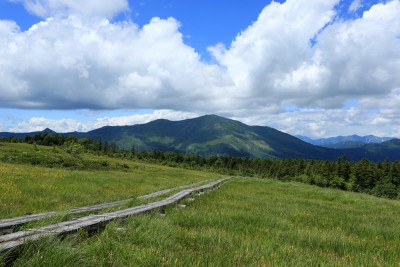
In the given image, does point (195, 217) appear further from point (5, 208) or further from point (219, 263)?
point (5, 208)

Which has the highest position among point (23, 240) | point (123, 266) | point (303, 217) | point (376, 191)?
point (23, 240)

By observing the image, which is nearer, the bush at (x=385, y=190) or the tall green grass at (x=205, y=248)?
the tall green grass at (x=205, y=248)

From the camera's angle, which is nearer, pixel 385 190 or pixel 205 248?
pixel 205 248

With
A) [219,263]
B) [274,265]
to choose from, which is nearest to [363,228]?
[274,265]

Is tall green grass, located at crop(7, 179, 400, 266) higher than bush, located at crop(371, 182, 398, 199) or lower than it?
higher

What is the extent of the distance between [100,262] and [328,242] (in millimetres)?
5879

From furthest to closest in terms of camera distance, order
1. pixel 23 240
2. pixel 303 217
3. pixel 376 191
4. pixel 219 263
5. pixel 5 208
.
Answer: pixel 376 191
pixel 303 217
pixel 5 208
pixel 219 263
pixel 23 240

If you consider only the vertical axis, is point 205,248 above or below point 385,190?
above

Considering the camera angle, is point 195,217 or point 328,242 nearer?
point 328,242

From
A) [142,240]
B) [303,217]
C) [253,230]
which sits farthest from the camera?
[303,217]

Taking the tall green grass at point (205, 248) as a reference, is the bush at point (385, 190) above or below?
below

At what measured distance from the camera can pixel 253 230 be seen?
9281 mm

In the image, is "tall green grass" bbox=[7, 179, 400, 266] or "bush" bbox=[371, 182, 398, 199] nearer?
"tall green grass" bbox=[7, 179, 400, 266]

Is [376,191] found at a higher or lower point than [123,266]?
lower
